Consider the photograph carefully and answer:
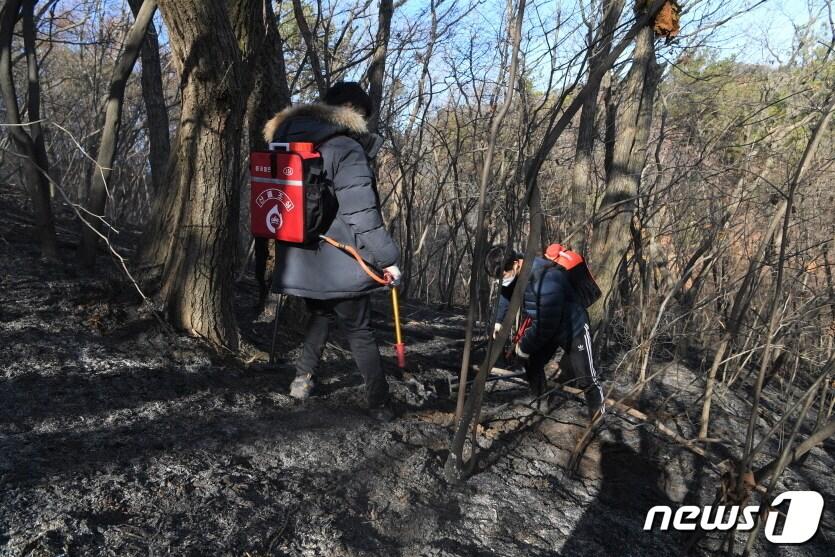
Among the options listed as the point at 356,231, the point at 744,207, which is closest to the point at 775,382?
the point at 744,207

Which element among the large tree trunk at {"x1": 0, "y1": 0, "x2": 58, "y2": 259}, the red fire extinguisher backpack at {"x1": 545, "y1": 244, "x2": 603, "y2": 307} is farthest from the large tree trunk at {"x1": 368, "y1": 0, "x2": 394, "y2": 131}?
the large tree trunk at {"x1": 0, "y1": 0, "x2": 58, "y2": 259}

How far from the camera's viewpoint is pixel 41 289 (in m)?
3.94

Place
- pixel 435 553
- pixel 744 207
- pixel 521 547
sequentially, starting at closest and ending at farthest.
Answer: pixel 435 553 → pixel 521 547 → pixel 744 207

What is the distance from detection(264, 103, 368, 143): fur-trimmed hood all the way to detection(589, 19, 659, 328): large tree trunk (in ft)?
8.92

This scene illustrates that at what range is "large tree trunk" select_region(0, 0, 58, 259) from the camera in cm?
394

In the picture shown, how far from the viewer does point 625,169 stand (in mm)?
5168

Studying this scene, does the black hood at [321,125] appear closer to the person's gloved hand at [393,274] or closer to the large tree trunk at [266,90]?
the person's gloved hand at [393,274]

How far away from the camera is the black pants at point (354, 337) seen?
326 cm

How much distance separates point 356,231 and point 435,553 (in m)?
1.52

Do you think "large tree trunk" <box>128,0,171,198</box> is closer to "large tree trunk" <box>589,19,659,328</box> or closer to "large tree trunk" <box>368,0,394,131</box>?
"large tree trunk" <box>368,0,394,131</box>

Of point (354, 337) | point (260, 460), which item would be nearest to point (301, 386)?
point (354, 337)

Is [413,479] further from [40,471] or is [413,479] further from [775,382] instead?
[775,382]

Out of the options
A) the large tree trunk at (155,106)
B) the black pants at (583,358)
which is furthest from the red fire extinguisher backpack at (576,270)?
the large tree trunk at (155,106)

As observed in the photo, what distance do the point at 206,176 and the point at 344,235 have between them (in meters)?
0.99
